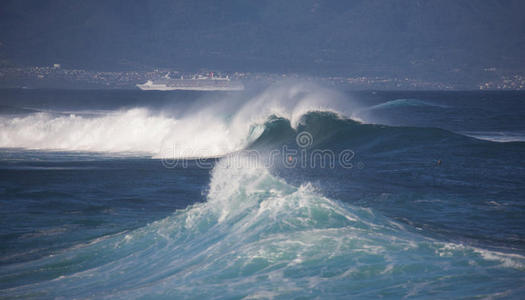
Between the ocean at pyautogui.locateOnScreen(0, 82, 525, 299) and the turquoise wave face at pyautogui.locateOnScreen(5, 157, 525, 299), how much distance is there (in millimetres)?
32

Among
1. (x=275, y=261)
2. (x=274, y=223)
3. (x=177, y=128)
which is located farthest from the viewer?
(x=177, y=128)

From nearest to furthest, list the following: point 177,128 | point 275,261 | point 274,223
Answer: point 275,261 → point 274,223 → point 177,128

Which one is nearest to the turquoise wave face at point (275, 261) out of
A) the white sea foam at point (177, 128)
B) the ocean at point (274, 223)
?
the ocean at point (274, 223)

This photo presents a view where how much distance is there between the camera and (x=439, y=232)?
1047 cm

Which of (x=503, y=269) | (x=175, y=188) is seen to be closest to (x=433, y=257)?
(x=503, y=269)

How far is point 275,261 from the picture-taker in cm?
840

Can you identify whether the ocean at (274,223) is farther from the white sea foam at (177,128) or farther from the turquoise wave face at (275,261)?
the white sea foam at (177,128)

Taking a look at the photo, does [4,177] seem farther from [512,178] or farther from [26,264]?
[512,178]

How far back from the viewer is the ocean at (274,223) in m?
7.67

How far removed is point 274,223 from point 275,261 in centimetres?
171

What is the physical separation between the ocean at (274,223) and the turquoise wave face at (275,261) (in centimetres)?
3

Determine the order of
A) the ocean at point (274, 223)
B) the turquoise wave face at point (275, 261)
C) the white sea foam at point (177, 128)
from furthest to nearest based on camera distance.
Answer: the white sea foam at point (177, 128) < the ocean at point (274, 223) < the turquoise wave face at point (275, 261)

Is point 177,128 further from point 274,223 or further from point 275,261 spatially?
point 275,261

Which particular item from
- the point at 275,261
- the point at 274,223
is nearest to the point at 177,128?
the point at 274,223
